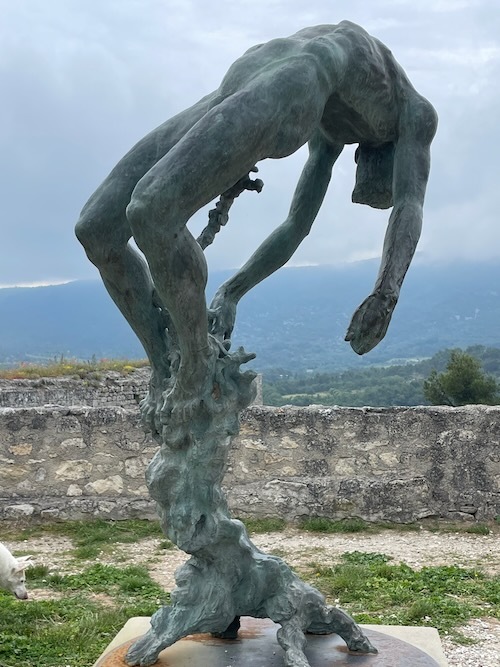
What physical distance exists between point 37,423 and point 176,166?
561cm

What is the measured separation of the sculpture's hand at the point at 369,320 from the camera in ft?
9.70

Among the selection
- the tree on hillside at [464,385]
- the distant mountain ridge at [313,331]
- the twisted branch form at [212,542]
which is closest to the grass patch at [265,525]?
the twisted branch form at [212,542]

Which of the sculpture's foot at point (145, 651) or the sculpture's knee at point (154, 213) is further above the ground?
the sculpture's knee at point (154, 213)

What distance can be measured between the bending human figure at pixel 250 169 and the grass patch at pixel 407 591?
2.38 metres

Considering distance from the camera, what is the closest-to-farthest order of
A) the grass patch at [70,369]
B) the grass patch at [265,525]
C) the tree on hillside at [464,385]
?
1. the grass patch at [265,525]
2. the grass patch at [70,369]
3. the tree on hillside at [464,385]

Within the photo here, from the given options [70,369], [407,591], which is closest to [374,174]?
[407,591]

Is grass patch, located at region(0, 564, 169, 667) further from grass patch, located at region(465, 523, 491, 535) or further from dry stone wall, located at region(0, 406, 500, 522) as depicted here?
grass patch, located at region(465, 523, 491, 535)

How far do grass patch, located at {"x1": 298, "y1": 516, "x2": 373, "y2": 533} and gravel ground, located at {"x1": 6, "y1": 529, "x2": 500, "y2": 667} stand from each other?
117 millimetres

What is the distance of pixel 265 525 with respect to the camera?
7.23 meters

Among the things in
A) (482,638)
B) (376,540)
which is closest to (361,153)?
(482,638)

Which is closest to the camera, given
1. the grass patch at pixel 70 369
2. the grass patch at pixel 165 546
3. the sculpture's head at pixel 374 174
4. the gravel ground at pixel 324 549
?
the sculpture's head at pixel 374 174

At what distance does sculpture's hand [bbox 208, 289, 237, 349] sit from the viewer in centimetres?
313

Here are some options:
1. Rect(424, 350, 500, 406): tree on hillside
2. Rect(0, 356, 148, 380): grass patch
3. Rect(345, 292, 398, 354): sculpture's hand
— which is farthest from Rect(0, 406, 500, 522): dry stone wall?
Rect(424, 350, 500, 406): tree on hillside

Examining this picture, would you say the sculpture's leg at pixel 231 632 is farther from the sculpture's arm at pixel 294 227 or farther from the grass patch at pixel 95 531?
the grass patch at pixel 95 531
